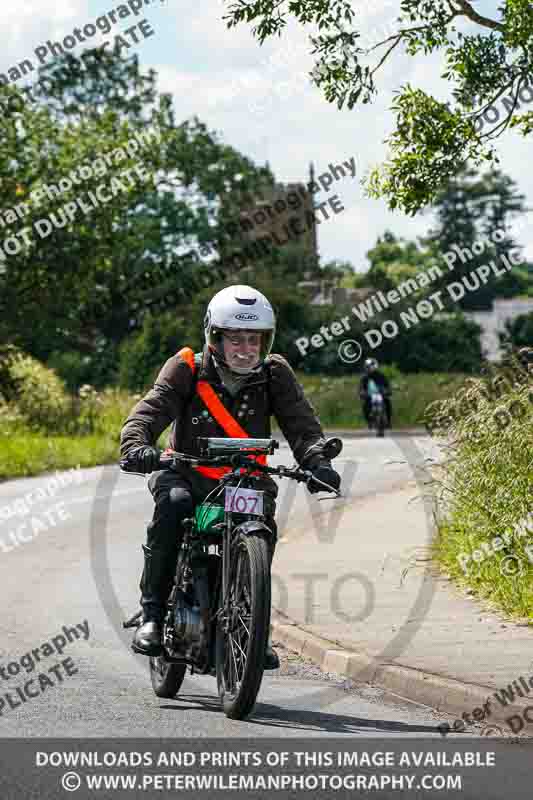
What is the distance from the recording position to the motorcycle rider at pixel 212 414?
714 cm

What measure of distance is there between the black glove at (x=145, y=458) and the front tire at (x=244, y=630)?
55cm

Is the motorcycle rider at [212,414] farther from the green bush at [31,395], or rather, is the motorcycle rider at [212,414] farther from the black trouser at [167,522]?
the green bush at [31,395]

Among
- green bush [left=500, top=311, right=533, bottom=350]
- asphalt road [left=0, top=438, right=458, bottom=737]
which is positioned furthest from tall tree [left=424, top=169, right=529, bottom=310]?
asphalt road [left=0, top=438, right=458, bottom=737]

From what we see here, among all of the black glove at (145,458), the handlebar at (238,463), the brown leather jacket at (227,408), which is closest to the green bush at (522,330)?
the brown leather jacket at (227,408)

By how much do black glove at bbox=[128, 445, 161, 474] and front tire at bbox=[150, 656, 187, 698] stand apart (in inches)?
40.1

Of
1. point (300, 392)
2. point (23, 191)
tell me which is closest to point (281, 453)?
point (23, 191)

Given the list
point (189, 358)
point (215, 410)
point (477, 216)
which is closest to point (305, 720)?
point (215, 410)

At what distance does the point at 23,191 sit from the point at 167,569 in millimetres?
25988

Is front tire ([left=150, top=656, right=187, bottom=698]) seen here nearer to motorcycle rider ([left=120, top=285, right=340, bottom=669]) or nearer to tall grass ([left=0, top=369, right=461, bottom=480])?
motorcycle rider ([left=120, top=285, right=340, bottom=669])

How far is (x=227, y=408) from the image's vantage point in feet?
24.2

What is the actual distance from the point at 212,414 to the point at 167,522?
0.58 metres

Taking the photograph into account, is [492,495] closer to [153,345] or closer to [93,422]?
[93,422]

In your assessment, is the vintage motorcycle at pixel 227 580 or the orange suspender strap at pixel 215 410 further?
the orange suspender strap at pixel 215 410

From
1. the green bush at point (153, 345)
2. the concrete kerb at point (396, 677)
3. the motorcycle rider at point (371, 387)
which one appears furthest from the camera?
the green bush at point (153, 345)
